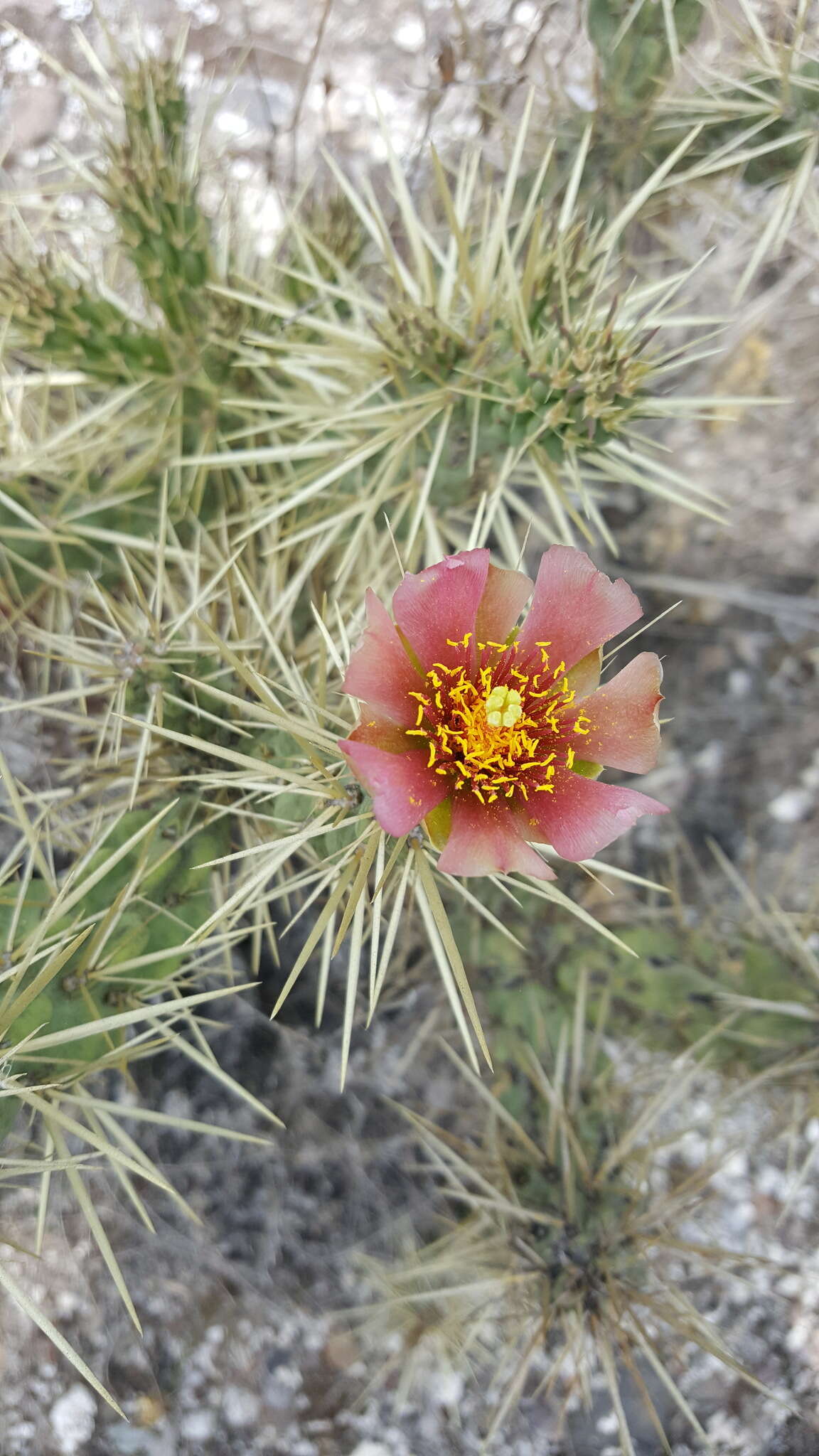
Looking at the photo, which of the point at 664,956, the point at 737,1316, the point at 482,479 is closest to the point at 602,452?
the point at 482,479

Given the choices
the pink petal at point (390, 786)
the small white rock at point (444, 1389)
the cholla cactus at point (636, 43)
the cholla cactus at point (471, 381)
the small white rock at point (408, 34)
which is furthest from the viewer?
the small white rock at point (408, 34)

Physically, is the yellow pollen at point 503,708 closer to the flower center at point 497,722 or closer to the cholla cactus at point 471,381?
the flower center at point 497,722

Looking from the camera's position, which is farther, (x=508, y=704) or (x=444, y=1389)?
(x=444, y=1389)

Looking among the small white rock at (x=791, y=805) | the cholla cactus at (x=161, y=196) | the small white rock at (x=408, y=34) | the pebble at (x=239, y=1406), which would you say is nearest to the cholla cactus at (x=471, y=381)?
the cholla cactus at (x=161, y=196)

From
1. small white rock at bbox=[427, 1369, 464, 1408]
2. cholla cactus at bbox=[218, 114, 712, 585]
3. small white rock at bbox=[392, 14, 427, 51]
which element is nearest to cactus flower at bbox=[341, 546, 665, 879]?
cholla cactus at bbox=[218, 114, 712, 585]

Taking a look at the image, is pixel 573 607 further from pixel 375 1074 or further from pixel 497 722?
pixel 375 1074

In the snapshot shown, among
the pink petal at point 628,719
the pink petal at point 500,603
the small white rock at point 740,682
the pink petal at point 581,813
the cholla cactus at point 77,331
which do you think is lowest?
the small white rock at point 740,682

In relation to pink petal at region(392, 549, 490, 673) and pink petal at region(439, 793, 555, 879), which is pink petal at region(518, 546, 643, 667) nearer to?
pink petal at region(392, 549, 490, 673)

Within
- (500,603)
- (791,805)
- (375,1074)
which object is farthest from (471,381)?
(791,805)
